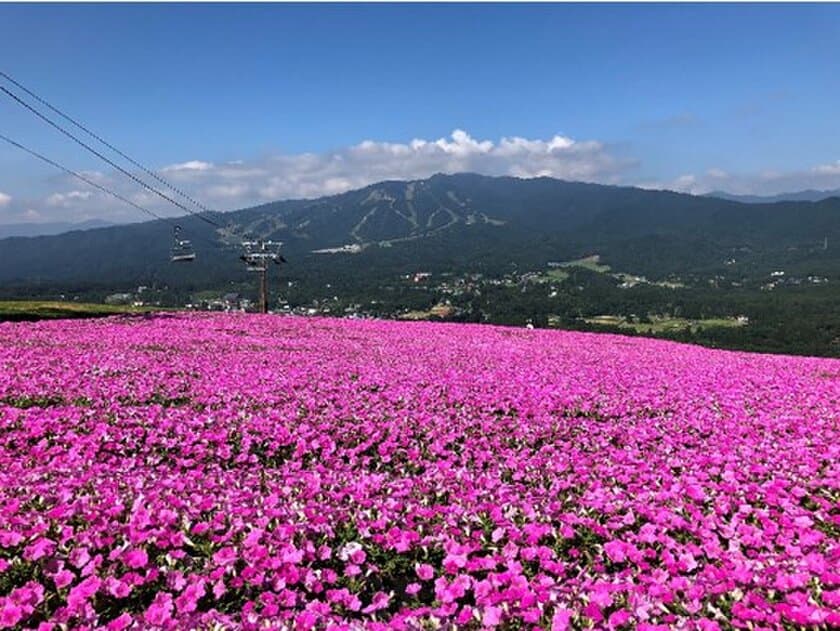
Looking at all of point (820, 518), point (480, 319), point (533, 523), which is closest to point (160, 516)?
point (533, 523)

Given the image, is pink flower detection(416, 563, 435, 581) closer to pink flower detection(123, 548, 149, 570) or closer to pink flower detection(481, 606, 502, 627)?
pink flower detection(481, 606, 502, 627)

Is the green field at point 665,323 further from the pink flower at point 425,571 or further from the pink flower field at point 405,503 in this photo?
the pink flower at point 425,571

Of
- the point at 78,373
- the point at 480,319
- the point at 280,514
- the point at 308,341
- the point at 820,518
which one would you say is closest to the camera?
the point at 280,514

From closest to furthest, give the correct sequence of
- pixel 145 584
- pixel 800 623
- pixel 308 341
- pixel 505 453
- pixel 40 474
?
pixel 800 623
pixel 145 584
pixel 40 474
pixel 505 453
pixel 308 341

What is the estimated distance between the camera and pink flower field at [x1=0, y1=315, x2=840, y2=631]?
5.38 meters

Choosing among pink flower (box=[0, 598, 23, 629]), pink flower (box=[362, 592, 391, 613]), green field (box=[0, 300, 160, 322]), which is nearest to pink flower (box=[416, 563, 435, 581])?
pink flower (box=[362, 592, 391, 613])

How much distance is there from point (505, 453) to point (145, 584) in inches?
271

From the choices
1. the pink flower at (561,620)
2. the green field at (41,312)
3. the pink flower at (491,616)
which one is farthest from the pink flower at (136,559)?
the green field at (41,312)

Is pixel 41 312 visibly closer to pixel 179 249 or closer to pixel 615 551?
pixel 179 249

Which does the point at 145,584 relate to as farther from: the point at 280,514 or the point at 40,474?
the point at 40,474

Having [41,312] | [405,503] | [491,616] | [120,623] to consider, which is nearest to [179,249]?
[41,312]

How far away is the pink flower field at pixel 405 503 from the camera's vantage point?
538cm

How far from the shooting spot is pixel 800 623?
4871 mm

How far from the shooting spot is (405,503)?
789 cm
